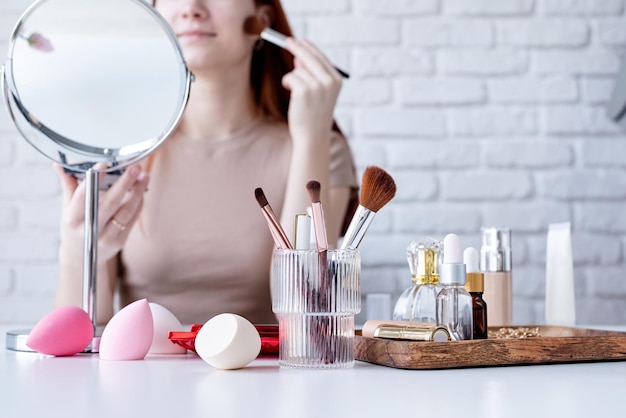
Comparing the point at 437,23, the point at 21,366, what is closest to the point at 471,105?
→ the point at 437,23

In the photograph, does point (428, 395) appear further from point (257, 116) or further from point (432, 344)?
point (257, 116)

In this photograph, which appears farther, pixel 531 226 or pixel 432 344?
pixel 531 226

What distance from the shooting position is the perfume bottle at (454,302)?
2.03 ft

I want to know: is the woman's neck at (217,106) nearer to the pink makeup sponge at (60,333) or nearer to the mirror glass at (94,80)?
the mirror glass at (94,80)

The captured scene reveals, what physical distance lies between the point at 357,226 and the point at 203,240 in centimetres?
91

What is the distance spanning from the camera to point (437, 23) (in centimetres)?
172

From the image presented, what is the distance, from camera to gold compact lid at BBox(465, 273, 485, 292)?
0.65 meters

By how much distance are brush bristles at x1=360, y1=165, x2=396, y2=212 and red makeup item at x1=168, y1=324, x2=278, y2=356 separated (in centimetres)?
15

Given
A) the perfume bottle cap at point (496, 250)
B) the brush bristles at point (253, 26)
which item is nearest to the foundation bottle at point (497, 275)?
the perfume bottle cap at point (496, 250)

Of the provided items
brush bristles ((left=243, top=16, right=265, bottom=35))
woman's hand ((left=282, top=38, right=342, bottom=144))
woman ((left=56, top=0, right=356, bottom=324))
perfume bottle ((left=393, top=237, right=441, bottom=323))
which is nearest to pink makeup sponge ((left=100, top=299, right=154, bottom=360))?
perfume bottle ((left=393, top=237, right=441, bottom=323))

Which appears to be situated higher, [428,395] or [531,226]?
[531,226]

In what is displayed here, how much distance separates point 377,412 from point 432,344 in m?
0.17

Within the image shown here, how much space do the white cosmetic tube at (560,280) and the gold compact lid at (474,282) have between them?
1.42 feet

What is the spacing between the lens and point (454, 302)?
625 millimetres
